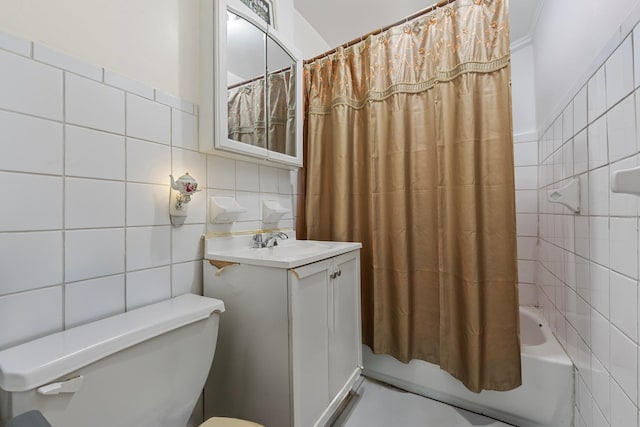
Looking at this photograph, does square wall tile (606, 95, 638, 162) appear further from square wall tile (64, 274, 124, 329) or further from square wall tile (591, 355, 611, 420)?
square wall tile (64, 274, 124, 329)

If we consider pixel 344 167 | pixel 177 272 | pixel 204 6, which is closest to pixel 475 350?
pixel 344 167

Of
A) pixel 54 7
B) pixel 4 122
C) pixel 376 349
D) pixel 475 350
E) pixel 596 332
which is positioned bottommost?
pixel 376 349

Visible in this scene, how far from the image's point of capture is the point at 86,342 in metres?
0.62

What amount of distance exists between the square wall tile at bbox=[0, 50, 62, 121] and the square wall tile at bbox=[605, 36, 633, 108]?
1.55 metres

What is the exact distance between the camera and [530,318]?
167 cm

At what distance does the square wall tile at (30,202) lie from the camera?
2.15 ft

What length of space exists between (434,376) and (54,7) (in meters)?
2.12

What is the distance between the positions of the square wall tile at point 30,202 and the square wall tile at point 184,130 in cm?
40

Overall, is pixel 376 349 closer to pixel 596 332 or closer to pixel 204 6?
pixel 596 332

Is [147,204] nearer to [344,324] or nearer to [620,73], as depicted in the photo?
[344,324]

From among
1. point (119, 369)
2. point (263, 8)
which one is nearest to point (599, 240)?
point (119, 369)

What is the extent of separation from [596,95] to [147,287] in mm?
1665

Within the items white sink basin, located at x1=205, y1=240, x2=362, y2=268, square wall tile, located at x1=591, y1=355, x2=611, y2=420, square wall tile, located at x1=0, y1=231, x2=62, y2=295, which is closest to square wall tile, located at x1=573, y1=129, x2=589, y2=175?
square wall tile, located at x1=591, y1=355, x2=611, y2=420

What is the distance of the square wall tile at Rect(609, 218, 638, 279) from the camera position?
2.07ft
